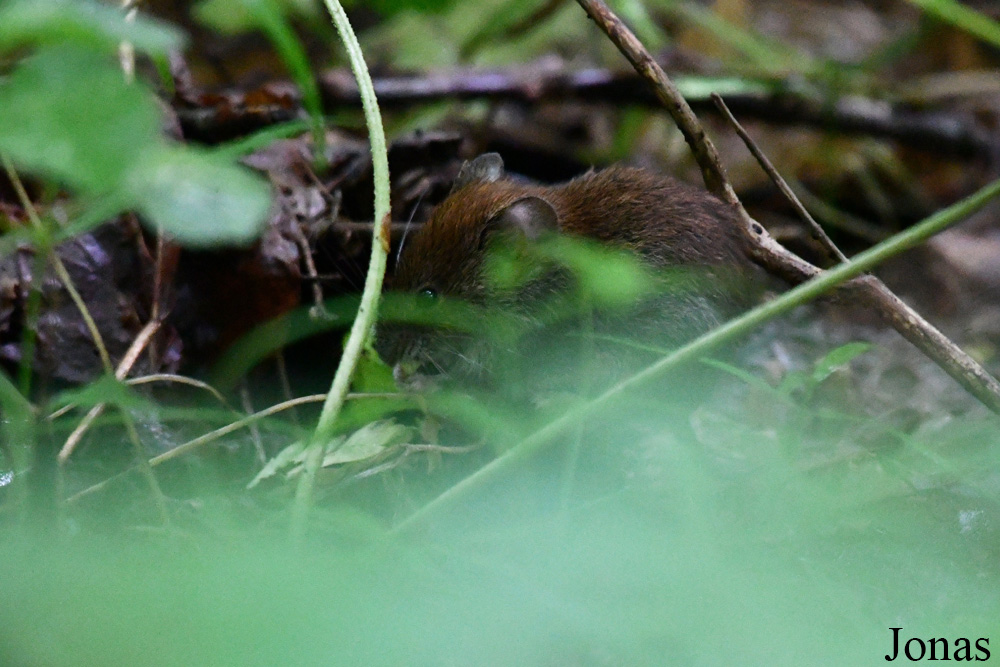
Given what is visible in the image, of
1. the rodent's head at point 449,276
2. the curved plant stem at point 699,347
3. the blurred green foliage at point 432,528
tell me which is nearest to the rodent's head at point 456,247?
the rodent's head at point 449,276

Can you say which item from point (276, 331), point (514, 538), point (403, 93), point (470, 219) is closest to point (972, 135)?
point (403, 93)

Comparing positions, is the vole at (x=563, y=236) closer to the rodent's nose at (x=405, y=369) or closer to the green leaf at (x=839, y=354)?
the rodent's nose at (x=405, y=369)

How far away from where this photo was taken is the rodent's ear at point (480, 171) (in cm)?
342

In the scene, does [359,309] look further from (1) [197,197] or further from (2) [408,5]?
(2) [408,5]

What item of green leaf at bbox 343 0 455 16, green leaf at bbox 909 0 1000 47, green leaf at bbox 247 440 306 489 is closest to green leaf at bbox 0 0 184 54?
green leaf at bbox 247 440 306 489

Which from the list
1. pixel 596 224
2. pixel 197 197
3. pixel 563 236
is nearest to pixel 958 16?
pixel 596 224

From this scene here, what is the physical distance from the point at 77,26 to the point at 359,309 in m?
1.01

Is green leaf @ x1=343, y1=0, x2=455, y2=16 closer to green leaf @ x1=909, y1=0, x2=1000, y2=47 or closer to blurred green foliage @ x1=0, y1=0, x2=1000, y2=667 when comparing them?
blurred green foliage @ x1=0, y1=0, x2=1000, y2=667

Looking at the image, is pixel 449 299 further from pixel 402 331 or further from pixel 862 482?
pixel 862 482

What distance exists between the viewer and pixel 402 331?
3.22m

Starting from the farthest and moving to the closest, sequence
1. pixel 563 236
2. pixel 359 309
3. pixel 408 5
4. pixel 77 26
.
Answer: pixel 408 5 → pixel 563 236 → pixel 359 309 → pixel 77 26

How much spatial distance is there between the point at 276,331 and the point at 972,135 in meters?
5.00

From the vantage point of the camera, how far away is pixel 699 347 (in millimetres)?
1872

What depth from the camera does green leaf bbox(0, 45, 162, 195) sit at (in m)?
1.08
